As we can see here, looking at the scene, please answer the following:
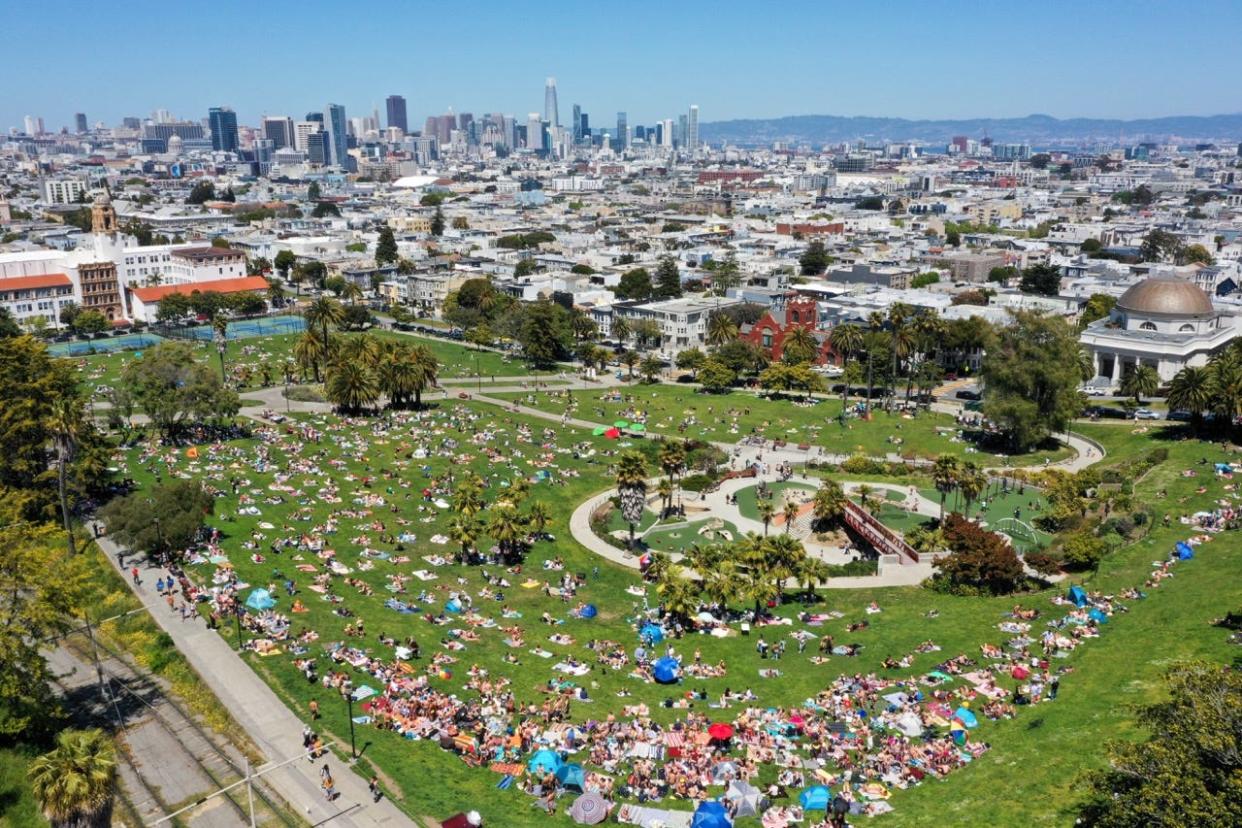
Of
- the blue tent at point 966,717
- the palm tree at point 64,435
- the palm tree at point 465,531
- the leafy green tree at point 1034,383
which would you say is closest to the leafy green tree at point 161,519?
the palm tree at point 64,435

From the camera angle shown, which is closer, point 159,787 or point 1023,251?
point 159,787

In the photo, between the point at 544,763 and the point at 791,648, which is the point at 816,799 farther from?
the point at 791,648

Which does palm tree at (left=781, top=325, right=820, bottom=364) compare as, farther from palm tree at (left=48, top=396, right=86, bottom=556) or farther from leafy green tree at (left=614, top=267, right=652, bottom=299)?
palm tree at (left=48, top=396, right=86, bottom=556)

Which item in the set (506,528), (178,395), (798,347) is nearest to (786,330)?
(798,347)

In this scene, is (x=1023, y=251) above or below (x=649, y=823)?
above

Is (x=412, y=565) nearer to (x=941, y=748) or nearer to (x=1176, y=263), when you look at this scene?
(x=941, y=748)

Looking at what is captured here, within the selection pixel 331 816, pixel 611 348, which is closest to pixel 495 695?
pixel 331 816

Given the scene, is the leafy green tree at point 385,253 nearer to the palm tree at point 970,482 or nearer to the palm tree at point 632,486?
the palm tree at point 632,486
